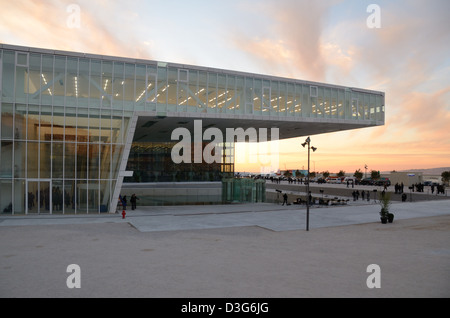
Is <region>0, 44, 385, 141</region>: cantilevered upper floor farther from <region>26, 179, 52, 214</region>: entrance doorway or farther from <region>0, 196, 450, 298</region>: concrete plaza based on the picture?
<region>0, 196, 450, 298</region>: concrete plaza

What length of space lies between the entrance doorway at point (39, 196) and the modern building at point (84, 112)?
73 millimetres

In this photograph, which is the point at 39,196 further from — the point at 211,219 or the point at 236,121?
the point at 236,121

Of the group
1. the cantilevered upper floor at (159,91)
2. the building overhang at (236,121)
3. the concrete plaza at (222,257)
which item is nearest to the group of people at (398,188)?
the building overhang at (236,121)

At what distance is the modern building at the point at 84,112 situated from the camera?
2747 cm

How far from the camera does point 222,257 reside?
14141 millimetres

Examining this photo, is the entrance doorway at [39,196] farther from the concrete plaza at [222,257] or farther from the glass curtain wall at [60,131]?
the concrete plaza at [222,257]

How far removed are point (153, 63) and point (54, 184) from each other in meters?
13.8

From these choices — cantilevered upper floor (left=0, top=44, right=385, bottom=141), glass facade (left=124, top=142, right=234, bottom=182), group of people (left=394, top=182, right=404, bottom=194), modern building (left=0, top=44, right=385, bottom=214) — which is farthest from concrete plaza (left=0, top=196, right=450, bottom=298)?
glass facade (left=124, top=142, right=234, bottom=182)

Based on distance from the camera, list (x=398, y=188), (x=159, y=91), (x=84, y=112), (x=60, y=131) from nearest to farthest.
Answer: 1. (x=60, y=131)
2. (x=84, y=112)
3. (x=159, y=91)
4. (x=398, y=188)

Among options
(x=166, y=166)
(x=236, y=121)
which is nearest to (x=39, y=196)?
(x=236, y=121)

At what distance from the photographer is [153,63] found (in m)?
31.2

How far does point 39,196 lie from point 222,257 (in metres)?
20.6

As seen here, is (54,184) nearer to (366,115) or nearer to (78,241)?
(78,241)
